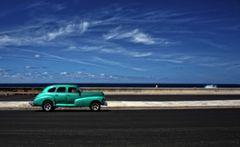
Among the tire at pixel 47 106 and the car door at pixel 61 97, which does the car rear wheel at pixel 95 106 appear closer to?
the car door at pixel 61 97

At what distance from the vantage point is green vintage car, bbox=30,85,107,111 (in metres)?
21.5

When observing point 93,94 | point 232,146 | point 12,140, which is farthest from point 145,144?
point 93,94

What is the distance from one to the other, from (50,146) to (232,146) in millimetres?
5035

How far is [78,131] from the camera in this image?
40.6 ft

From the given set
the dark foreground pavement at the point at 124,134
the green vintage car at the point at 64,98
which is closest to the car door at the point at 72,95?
the green vintage car at the point at 64,98

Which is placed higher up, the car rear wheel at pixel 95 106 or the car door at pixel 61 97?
the car door at pixel 61 97

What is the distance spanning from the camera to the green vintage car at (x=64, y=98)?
70.5 ft

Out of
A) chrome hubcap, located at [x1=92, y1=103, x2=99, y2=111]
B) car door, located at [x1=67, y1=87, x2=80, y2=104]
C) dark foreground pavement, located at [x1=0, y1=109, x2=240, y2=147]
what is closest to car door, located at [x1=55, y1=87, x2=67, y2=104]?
car door, located at [x1=67, y1=87, x2=80, y2=104]

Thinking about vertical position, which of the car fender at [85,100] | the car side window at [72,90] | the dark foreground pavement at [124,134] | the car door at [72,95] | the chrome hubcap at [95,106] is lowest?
the dark foreground pavement at [124,134]

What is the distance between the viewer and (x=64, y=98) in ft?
70.6

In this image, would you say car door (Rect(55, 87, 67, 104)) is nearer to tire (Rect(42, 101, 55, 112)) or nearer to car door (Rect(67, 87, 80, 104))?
car door (Rect(67, 87, 80, 104))

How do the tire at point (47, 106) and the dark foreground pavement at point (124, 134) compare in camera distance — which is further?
the tire at point (47, 106)

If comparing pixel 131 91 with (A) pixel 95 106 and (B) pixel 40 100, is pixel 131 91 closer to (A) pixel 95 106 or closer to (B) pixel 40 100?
(A) pixel 95 106

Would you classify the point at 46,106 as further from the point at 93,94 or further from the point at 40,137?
the point at 40,137
